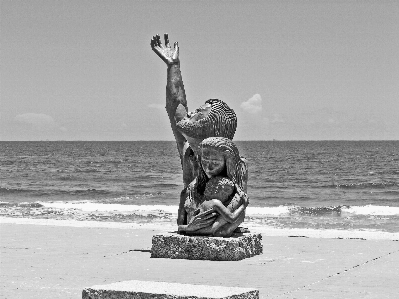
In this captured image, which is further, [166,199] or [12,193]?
[12,193]

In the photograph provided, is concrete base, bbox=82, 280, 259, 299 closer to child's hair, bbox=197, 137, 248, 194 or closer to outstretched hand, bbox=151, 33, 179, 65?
child's hair, bbox=197, 137, 248, 194

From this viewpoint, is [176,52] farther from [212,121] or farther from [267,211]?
[267,211]

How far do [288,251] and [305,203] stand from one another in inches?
960

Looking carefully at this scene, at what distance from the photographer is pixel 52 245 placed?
12898mm

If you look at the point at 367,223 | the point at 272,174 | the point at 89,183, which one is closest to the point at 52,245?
the point at 367,223

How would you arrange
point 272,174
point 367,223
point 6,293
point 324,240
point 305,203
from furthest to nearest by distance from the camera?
point 272,174 → point 305,203 → point 367,223 → point 324,240 → point 6,293

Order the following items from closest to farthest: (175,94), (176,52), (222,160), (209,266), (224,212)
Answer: (209,266) < (224,212) < (222,160) < (175,94) < (176,52)

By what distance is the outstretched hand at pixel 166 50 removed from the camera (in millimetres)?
11859

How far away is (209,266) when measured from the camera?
10.2 m

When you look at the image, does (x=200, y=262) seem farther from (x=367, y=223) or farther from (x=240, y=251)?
(x=367, y=223)

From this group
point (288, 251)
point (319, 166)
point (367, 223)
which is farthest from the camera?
point (319, 166)

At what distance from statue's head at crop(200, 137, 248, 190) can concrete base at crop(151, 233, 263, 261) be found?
730 millimetres

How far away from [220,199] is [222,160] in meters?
0.50

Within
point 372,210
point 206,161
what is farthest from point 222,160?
point 372,210
